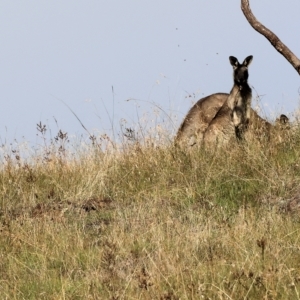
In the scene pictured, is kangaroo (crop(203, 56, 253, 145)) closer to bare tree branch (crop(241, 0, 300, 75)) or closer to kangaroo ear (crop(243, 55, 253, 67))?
kangaroo ear (crop(243, 55, 253, 67))

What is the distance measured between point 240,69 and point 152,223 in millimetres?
5388

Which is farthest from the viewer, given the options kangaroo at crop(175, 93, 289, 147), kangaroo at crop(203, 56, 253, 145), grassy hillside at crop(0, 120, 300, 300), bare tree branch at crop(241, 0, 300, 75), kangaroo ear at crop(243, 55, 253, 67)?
kangaroo at crop(175, 93, 289, 147)

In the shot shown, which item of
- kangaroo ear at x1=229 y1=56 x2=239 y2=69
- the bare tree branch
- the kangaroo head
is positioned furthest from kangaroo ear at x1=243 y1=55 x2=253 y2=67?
the bare tree branch

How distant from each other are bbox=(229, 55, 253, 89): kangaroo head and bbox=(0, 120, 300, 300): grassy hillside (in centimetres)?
182

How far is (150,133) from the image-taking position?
9.75 metres

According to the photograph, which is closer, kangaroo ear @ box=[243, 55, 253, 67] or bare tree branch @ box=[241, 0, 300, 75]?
bare tree branch @ box=[241, 0, 300, 75]

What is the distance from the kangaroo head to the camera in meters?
10.4

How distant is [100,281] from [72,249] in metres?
0.93

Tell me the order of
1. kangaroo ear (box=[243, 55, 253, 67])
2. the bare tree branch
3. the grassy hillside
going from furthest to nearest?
1. kangaroo ear (box=[243, 55, 253, 67])
2. the bare tree branch
3. the grassy hillside

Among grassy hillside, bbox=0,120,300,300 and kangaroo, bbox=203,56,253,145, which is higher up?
kangaroo, bbox=203,56,253,145

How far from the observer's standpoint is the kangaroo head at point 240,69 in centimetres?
1038

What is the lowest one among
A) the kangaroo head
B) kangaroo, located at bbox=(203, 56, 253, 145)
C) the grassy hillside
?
the grassy hillside

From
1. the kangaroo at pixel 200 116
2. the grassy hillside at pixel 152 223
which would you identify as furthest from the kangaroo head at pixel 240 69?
the grassy hillside at pixel 152 223

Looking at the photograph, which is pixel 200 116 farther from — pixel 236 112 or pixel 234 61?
pixel 234 61
